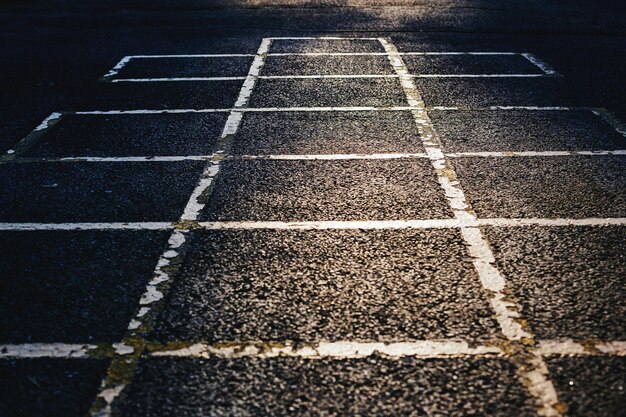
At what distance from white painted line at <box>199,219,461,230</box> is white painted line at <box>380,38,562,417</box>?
0.19 meters

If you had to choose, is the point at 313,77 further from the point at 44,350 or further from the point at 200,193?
the point at 44,350

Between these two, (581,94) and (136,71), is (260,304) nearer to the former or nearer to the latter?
(581,94)

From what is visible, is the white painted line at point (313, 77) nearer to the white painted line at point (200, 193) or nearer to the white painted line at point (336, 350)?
the white painted line at point (200, 193)

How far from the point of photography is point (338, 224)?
14.1ft

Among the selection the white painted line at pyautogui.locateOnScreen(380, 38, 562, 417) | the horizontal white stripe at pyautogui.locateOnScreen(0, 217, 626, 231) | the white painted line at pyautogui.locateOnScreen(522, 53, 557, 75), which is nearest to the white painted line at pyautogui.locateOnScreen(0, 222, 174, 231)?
the horizontal white stripe at pyautogui.locateOnScreen(0, 217, 626, 231)

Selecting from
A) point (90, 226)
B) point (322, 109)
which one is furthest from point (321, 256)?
point (322, 109)

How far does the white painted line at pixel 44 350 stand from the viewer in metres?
3.06

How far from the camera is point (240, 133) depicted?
617 centimetres

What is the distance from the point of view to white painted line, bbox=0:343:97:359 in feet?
10.1

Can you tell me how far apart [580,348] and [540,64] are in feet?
21.5

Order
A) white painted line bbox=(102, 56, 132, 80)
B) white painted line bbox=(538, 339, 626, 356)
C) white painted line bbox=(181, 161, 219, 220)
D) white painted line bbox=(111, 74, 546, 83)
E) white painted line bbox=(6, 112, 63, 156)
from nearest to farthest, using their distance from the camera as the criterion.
A: white painted line bbox=(538, 339, 626, 356), white painted line bbox=(181, 161, 219, 220), white painted line bbox=(6, 112, 63, 156), white painted line bbox=(111, 74, 546, 83), white painted line bbox=(102, 56, 132, 80)

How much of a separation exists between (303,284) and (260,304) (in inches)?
12.6

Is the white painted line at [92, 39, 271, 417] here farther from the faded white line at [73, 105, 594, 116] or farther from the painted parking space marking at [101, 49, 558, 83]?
the painted parking space marking at [101, 49, 558, 83]

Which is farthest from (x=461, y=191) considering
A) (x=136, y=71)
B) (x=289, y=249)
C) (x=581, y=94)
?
(x=136, y=71)
